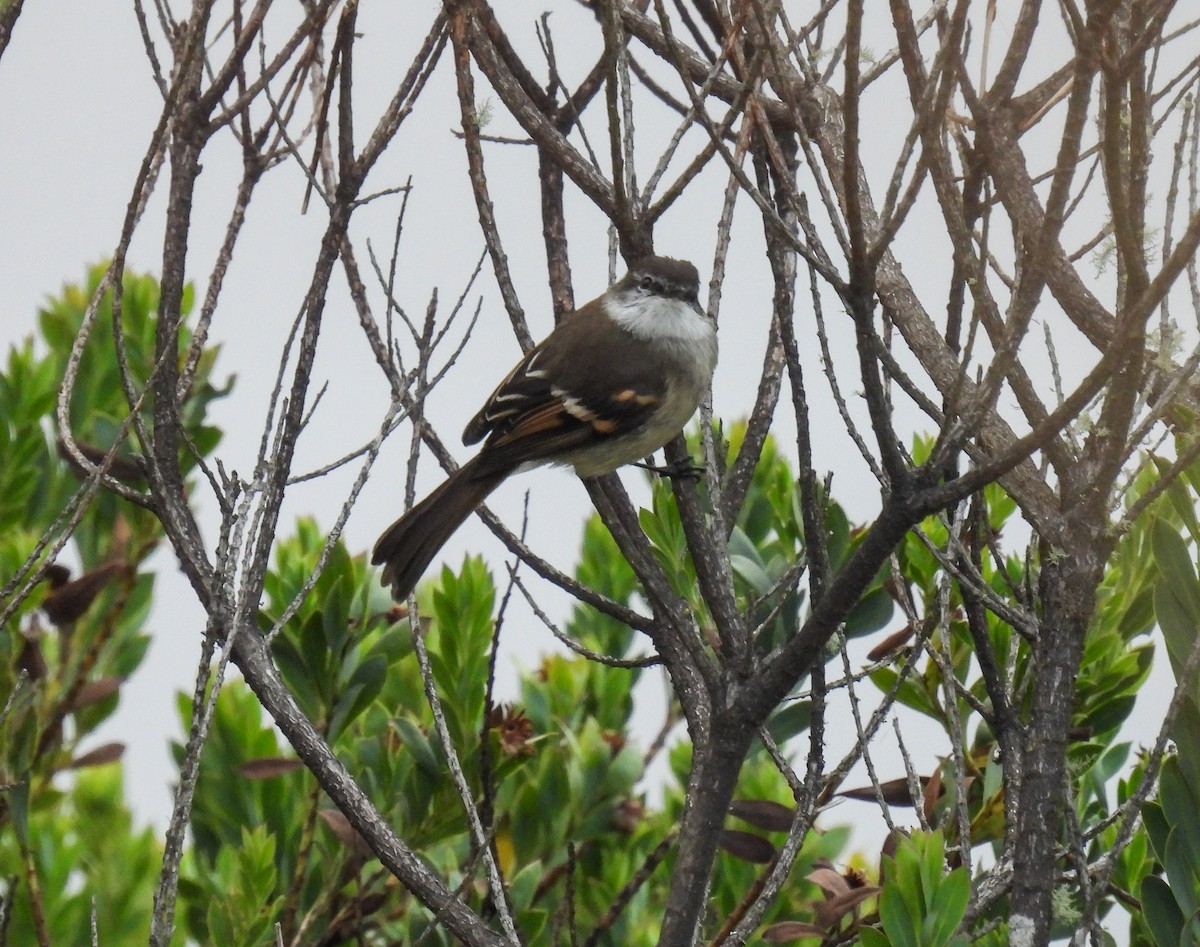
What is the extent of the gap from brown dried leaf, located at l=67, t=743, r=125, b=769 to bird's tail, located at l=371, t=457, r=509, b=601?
1023mm

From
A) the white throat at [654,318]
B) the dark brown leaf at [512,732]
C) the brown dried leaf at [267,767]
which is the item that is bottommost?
the brown dried leaf at [267,767]

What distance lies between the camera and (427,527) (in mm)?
3598

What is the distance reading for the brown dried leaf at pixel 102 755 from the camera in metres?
3.80

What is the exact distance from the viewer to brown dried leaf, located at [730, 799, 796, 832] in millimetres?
3096

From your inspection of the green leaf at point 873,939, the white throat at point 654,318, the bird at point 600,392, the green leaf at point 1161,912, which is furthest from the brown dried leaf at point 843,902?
the white throat at point 654,318

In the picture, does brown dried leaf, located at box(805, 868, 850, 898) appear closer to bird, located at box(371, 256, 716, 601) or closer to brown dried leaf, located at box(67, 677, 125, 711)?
bird, located at box(371, 256, 716, 601)

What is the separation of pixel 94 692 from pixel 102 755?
7.2 inches

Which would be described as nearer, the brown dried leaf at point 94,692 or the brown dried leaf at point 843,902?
the brown dried leaf at point 843,902

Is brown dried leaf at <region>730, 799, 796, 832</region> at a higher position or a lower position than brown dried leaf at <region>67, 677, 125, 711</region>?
lower

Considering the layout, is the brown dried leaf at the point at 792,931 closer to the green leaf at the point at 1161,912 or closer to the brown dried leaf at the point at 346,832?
the green leaf at the point at 1161,912

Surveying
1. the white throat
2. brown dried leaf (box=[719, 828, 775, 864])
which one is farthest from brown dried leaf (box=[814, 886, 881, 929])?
the white throat

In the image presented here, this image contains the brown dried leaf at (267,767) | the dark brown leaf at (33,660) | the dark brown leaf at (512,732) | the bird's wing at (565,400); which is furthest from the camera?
the bird's wing at (565,400)

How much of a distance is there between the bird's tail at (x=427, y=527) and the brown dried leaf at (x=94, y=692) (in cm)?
101

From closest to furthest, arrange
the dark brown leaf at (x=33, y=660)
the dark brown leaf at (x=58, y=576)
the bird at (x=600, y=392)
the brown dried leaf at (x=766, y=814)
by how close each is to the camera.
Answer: the brown dried leaf at (x=766, y=814)
the dark brown leaf at (x=33, y=660)
the dark brown leaf at (x=58, y=576)
the bird at (x=600, y=392)
